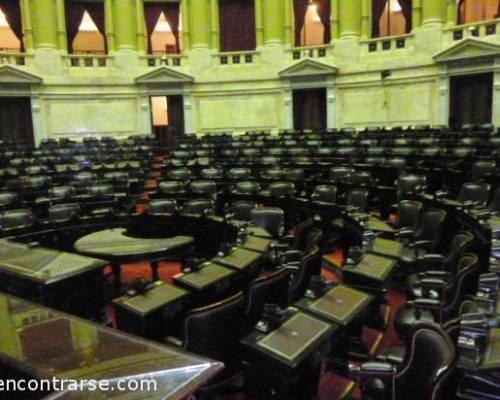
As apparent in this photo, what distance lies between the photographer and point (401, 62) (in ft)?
45.2

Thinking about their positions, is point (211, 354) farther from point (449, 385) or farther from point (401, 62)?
point (401, 62)

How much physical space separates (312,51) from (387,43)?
2494 mm

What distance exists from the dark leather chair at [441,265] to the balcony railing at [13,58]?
1482cm

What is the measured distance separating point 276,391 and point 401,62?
13330 millimetres

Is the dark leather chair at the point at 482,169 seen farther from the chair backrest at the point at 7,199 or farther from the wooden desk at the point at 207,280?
the chair backrest at the point at 7,199

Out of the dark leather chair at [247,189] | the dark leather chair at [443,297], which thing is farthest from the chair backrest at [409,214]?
the dark leather chair at [247,189]

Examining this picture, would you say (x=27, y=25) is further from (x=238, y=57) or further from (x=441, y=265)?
(x=441, y=265)

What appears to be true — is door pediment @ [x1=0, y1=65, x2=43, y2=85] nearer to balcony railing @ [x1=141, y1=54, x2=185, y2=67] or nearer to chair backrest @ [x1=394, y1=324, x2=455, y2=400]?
balcony railing @ [x1=141, y1=54, x2=185, y2=67]

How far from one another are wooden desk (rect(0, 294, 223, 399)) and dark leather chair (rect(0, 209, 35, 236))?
3.58m

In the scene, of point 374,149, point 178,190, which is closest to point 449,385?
point 178,190

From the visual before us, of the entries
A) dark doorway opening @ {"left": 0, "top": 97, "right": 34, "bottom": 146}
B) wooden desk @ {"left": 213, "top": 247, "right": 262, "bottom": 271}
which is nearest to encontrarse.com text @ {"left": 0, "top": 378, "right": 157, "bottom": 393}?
wooden desk @ {"left": 213, "top": 247, "right": 262, "bottom": 271}

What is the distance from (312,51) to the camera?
15.3 m

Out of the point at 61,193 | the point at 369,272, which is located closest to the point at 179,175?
the point at 61,193

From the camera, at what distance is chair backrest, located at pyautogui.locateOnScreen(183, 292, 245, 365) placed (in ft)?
8.49
